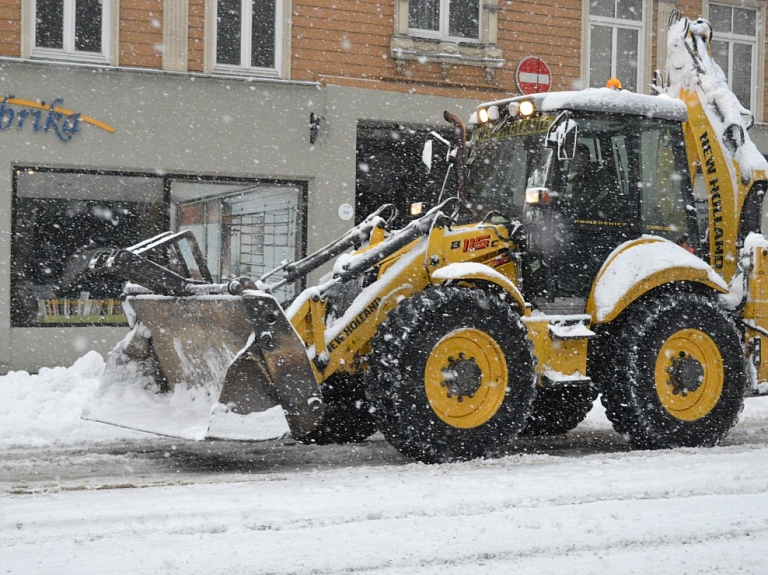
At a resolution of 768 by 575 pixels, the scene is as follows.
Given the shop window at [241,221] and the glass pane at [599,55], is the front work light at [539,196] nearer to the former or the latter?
the shop window at [241,221]

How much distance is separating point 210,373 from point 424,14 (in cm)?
937

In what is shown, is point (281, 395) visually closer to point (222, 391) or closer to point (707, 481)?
point (222, 391)

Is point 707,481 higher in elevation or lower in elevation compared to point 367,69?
lower

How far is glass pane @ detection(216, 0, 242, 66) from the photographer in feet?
47.6

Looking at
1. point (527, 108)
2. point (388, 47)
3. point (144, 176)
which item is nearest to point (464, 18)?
point (388, 47)

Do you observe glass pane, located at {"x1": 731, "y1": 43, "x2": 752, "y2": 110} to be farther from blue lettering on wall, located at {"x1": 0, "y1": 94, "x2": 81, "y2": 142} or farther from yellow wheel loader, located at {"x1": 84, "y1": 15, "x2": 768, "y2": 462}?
blue lettering on wall, located at {"x1": 0, "y1": 94, "x2": 81, "y2": 142}

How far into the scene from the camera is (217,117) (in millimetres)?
14227

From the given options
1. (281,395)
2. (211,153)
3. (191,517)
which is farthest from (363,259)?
(211,153)

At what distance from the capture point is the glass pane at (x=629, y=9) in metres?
16.7

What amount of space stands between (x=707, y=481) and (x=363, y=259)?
2663 mm

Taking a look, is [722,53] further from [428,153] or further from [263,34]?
[428,153]

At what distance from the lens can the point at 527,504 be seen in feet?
19.1

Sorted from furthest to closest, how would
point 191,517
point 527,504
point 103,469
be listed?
point 103,469, point 527,504, point 191,517

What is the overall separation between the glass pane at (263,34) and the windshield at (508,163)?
6670 millimetres
